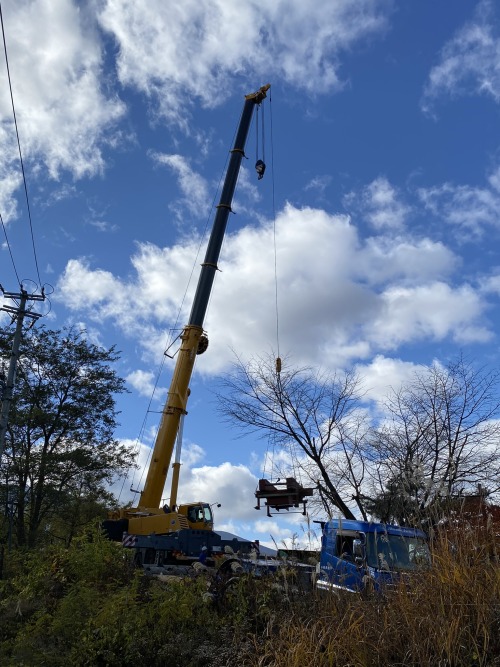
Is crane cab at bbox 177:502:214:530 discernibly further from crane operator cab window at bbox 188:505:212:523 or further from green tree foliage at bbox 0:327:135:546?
green tree foliage at bbox 0:327:135:546

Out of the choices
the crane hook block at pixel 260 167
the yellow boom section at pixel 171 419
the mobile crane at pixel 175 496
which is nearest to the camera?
the mobile crane at pixel 175 496

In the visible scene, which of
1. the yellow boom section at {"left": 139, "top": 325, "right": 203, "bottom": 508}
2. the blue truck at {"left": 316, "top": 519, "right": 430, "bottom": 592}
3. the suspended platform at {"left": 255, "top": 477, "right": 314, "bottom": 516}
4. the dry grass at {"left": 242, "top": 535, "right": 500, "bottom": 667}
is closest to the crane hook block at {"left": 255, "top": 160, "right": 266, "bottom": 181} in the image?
the yellow boom section at {"left": 139, "top": 325, "right": 203, "bottom": 508}

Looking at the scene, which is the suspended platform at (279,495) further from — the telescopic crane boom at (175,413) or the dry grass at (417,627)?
the dry grass at (417,627)

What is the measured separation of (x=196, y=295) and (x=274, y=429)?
5.21 meters

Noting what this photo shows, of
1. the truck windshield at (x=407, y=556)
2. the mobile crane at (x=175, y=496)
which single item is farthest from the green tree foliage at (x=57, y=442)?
the truck windshield at (x=407, y=556)

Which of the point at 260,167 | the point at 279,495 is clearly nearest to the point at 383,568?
the point at 279,495

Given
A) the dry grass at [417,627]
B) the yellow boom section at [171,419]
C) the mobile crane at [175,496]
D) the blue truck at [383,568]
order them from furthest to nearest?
the yellow boom section at [171,419] < the mobile crane at [175,496] < the blue truck at [383,568] < the dry grass at [417,627]

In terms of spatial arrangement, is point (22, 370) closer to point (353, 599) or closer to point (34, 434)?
point (34, 434)

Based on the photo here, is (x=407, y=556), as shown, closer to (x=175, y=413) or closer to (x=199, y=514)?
(x=199, y=514)

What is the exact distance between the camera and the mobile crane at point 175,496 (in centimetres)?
1350

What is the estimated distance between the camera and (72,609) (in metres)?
5.94

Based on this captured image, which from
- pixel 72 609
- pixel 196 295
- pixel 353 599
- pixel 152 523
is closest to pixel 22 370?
pixel 196 295

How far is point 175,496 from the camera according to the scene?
16.6 m

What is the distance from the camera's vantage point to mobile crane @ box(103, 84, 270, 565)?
1350 centimetres
